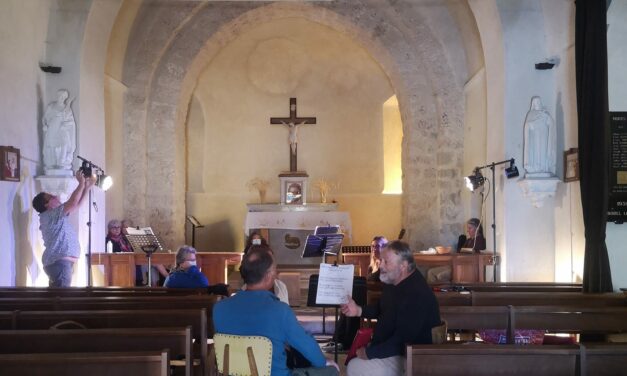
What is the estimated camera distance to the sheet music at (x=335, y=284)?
465 cm

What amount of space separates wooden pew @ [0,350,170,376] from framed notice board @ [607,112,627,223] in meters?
5.05

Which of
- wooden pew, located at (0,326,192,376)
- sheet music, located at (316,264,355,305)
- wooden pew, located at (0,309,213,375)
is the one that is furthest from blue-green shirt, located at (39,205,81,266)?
sheet music, located at (316,264,355,305)

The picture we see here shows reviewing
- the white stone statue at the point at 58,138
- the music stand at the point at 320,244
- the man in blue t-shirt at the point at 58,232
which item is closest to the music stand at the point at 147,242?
the white stone statue at the point at 58,138

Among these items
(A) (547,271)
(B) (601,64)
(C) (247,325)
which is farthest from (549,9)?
(C) (247,325)

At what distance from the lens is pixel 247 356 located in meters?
3.35

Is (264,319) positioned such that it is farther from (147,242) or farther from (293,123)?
(293,123)

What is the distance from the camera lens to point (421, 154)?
39.2 ft

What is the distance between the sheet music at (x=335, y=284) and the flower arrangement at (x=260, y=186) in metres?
8.99

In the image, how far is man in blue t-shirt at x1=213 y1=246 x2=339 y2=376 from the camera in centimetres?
344

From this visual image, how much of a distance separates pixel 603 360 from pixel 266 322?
166 centimetres

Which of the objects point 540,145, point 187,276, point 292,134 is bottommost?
point 187,276

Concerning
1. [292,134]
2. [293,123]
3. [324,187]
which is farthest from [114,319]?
[293,123]

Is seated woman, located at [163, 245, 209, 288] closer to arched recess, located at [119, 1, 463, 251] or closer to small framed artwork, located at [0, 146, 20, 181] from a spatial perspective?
small framed artwork, located at [0, 146, 20, 181]

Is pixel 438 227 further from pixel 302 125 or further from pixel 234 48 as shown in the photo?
pixel 234 48
